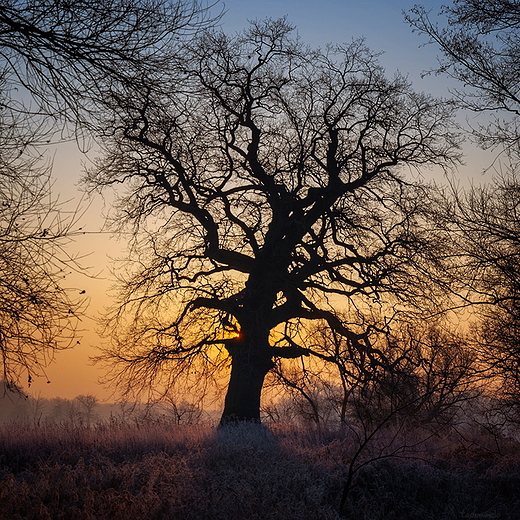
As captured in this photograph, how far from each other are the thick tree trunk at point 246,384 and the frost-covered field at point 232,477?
3.34 meters

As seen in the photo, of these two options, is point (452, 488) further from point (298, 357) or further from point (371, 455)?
point (298, 357)

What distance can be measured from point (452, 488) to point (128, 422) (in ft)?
23.3

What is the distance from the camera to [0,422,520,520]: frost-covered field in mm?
6242

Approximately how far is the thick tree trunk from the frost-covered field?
3.34 metres

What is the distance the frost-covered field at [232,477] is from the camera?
6.24 meters

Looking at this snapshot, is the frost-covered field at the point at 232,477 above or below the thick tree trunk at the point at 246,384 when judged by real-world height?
below

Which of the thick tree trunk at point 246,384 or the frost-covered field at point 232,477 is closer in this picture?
the frost-covered field at point 232,477

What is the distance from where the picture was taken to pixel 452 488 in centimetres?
820

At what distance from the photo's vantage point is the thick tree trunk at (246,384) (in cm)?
1493

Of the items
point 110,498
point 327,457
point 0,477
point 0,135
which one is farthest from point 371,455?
point 0,135

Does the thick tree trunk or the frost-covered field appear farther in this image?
the thick tree trunk

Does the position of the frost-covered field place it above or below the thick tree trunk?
below

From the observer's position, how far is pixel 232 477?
7.64 m

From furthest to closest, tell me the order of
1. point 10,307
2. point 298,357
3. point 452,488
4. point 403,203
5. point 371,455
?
1. point 298,357
2. point 403,203
3. point 371,455
4. point 452,488
5. point 10,307
